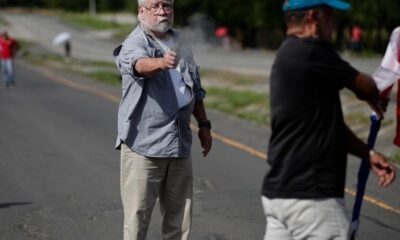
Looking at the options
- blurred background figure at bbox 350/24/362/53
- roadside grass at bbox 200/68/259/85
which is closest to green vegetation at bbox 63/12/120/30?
blurred background figure at bbox 350/24/362/53

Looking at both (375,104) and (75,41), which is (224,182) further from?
(75,41)

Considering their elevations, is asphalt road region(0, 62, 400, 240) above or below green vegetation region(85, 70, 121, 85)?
above

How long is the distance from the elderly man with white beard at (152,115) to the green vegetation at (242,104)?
8.82 metres

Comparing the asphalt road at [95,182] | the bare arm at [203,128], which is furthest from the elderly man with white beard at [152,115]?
the asphalt road at [95,182]

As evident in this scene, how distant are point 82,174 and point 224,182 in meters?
1.82

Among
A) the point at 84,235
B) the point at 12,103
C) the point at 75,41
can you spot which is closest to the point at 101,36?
the point at 75,41

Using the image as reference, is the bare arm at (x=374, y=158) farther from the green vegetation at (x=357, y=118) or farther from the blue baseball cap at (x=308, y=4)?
the green vegetation at (x=357, y=118)

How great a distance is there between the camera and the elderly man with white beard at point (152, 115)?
417 centimetres

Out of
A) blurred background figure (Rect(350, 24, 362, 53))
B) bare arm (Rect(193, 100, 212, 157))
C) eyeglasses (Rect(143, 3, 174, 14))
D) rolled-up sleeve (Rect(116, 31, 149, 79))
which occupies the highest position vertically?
eyeglasses (Rect(143, 3, 174, 14))

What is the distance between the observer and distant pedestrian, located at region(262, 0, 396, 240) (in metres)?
3.17

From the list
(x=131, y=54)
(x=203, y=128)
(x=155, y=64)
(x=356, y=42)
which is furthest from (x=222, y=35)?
(x=356, y=42)

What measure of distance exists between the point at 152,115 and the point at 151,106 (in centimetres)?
6

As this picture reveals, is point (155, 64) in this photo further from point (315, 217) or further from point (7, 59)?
point (7, 59)

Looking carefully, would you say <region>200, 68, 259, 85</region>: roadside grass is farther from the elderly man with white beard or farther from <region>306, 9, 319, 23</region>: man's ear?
<region>306, 9, 319, 23</region>: man's ear
